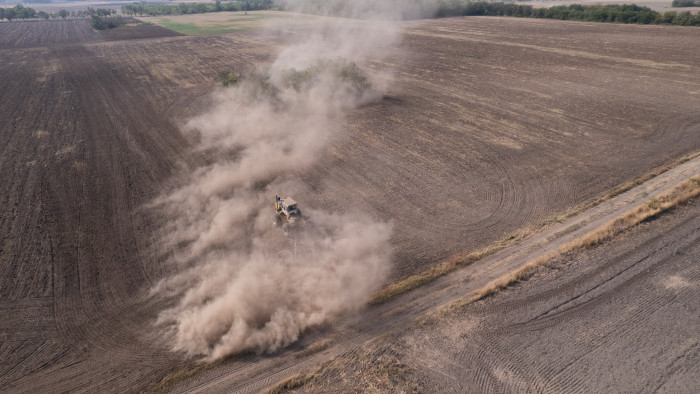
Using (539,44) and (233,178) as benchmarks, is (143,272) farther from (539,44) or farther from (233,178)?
(539,44)

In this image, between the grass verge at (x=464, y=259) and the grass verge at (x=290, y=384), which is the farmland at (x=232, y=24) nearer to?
the grass verge at (x=464, y=259)

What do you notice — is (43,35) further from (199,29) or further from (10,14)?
(10,14)

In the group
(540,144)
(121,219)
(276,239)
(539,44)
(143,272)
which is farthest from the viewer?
(539,44)

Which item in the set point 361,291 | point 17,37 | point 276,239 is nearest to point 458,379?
point 361,291

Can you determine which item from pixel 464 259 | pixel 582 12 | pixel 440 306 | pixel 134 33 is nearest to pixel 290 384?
pixel 440 306

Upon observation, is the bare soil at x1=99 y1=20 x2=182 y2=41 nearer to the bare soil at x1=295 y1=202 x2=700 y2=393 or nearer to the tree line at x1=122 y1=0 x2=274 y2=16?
the tree line at x1=122 y1=0 x2=274 y2=16

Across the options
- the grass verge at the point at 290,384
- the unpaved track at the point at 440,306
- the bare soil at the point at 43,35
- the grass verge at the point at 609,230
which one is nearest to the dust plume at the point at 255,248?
the unpaved track at the point at 440,306
